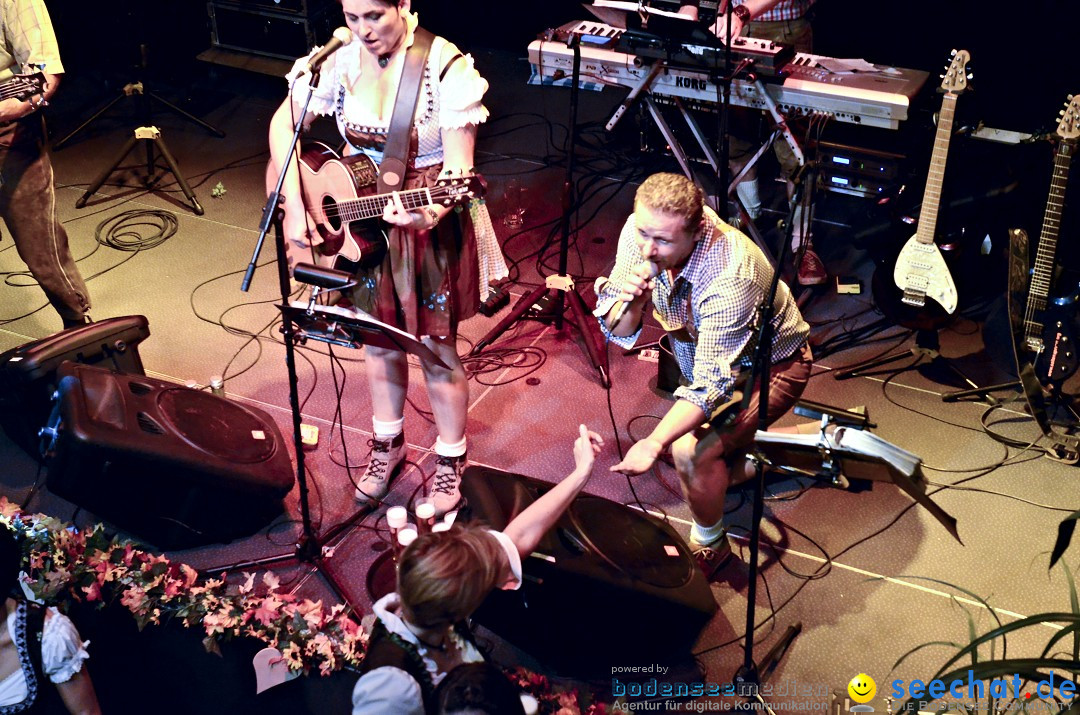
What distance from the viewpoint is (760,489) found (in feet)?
9.74

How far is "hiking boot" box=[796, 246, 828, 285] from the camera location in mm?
5465

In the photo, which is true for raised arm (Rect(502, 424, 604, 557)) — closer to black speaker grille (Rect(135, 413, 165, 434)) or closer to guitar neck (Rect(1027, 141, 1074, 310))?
black speaker grille (Rect(135, 413, 165, 434))

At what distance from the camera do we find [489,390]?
4902 millimetres

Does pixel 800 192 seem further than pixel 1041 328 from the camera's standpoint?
No

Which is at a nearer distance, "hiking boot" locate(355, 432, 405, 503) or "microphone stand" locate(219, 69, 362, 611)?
"microphone stand" locate(219, 69, 362, 611)

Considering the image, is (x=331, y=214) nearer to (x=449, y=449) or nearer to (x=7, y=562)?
(x=449, y=449)

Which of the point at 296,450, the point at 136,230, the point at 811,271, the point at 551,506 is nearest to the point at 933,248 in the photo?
the point at 811,271

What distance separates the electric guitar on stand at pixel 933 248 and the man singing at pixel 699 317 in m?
1.35

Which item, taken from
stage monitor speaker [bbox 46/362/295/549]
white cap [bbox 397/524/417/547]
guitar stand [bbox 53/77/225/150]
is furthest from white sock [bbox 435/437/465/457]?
guitar stand [bbox 53/77/225/150]

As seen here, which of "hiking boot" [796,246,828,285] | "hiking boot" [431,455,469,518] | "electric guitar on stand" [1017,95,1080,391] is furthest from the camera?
"hiking boot" [796,246,828,285]

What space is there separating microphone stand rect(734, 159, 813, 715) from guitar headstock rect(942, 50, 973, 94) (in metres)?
1.53

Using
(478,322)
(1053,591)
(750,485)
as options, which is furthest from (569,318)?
(1053,591)

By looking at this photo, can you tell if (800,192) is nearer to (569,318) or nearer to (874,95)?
(874,95)

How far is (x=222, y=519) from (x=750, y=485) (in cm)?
207
